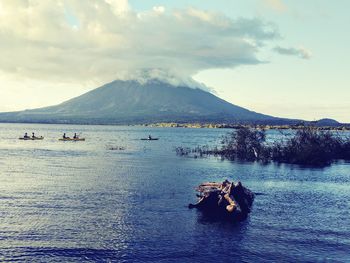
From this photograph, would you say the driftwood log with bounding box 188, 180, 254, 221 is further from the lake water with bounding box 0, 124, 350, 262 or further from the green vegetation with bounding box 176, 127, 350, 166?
the green vegetation with bounding box 176, 127, 350, 166

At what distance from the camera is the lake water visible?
25628 mm

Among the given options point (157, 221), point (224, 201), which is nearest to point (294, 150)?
point (224, 201)

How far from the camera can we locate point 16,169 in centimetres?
6209

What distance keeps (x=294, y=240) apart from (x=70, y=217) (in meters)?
15.8

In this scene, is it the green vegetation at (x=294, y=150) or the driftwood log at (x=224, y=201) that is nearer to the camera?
the driftwood log at (x=224, y=201)

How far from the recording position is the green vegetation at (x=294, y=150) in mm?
79875

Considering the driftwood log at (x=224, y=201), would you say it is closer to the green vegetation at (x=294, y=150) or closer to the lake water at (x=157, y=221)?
the lake water at (x=157, y=221)

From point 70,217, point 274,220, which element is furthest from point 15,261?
point 274,220

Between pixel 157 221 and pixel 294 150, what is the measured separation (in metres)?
54.3

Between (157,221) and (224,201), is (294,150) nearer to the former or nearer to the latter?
(224,201)

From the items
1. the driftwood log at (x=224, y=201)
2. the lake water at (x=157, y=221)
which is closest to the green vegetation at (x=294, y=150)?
the lake water at (x=157, y=221)

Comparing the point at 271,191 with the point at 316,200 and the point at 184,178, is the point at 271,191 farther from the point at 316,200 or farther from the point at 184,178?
Result: the point at 184,178

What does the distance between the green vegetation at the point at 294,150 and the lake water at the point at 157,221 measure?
21.3 metres

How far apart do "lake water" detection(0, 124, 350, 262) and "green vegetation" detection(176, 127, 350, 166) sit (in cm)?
2127
